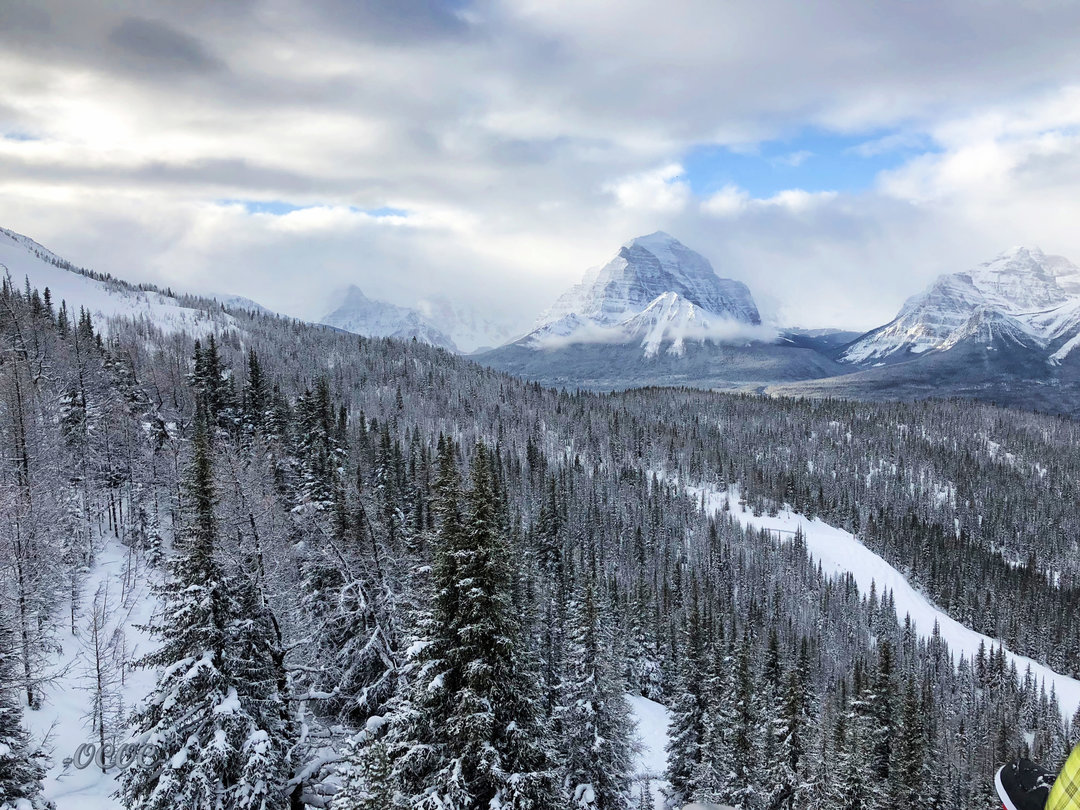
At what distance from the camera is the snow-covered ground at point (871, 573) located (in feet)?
402

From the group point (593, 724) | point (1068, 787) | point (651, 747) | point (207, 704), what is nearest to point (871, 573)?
point (651, 747)

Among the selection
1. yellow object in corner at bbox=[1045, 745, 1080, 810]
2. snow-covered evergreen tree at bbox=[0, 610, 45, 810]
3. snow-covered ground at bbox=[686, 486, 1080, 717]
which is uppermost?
yellow object in corner at bbox=[1045, 745, 1080, 810]

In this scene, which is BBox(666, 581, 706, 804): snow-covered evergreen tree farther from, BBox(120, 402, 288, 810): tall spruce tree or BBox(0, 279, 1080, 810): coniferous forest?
BBox(120, 402, 288, 810): tall spruce tree

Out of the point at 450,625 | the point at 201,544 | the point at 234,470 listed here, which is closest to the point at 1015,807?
the point at 450,625

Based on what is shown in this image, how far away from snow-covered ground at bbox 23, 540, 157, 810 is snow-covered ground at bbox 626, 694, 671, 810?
31.4 metres

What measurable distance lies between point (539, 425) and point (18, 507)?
167 metres

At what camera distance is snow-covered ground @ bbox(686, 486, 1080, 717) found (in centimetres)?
12253

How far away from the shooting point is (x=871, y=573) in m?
152

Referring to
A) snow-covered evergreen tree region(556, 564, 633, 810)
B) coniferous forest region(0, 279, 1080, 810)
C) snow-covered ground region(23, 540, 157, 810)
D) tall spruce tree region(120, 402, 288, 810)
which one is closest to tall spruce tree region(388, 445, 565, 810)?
coniferous forest region(0, 279, 1080, 810)

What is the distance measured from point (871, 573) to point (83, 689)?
160880 mm

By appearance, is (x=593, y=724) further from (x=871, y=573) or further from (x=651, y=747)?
(x=871, y=573)

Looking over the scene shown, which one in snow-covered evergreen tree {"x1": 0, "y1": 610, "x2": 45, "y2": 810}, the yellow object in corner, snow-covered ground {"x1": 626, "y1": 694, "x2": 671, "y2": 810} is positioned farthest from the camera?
snow-covered ground {"x1": 626, "y1": 694, "x2": 671, "y2": 810}

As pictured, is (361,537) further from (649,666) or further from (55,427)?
(649,666)

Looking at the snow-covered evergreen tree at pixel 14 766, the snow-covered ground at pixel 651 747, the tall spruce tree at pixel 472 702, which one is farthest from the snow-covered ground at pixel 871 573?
the snow-covered evergreen tree at pixel 14 766
